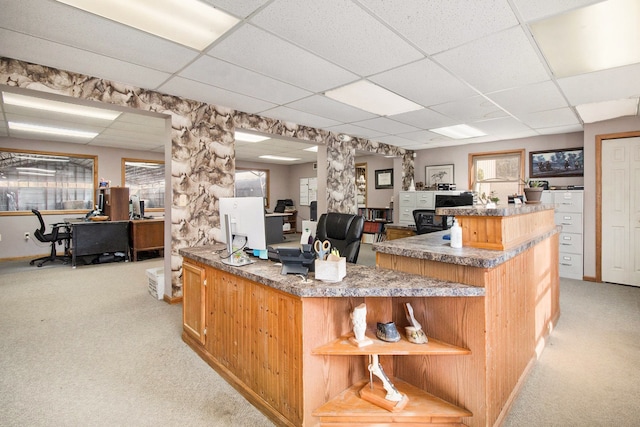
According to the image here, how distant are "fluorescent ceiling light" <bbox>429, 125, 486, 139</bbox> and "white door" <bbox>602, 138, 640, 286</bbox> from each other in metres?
1.82

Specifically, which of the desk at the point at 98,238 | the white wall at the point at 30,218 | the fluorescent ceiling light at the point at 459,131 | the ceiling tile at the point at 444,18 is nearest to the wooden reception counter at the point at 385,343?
the ceiling tile at the point at 444,18

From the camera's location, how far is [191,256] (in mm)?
2635

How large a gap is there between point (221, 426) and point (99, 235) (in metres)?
5.60

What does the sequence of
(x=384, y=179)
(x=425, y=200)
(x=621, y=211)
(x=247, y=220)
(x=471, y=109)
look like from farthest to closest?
(x=384, y=179), (x=425, y=200), (x=621, y=211), (x=471, y=109), (x=247, y=220)

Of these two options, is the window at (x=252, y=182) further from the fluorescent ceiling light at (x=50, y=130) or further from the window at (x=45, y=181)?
the fluorescent ceiling light at (x=50, y=130)

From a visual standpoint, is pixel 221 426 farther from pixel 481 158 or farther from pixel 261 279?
pixel 481 158

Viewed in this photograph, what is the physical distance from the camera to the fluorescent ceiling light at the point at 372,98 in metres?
3.50

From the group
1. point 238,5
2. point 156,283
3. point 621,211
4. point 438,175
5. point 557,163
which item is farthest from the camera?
point 438,175

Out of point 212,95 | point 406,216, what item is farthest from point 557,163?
point 212,95

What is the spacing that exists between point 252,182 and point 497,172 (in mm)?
7246

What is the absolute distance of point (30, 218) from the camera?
→ 22.0ft

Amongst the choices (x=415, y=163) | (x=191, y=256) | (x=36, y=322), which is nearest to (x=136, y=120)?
(x=36, y=322)

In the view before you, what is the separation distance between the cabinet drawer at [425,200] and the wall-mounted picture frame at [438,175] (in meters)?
0.53

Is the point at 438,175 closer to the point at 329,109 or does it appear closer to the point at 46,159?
the point at 329,109
